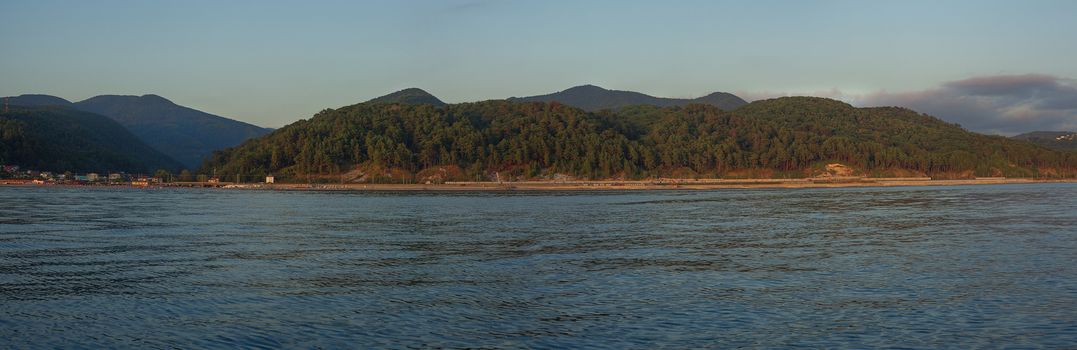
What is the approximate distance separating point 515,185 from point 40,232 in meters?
148

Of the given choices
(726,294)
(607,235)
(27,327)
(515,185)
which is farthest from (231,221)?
(515,185)

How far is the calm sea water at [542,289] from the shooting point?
1788cm

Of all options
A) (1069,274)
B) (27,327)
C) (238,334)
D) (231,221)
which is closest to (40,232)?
(231,221)

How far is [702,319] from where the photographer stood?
63.9 feet

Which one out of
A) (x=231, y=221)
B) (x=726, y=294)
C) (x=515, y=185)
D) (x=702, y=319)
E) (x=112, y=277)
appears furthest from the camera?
(x=515, y=185)

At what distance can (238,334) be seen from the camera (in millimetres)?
18172

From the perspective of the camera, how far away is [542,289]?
976 inches

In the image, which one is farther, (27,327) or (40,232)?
(40,232)

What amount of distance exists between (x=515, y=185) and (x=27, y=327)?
173566 millimetres

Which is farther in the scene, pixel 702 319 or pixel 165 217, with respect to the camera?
pixel 165 217

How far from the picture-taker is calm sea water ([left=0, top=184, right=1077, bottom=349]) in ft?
58.6

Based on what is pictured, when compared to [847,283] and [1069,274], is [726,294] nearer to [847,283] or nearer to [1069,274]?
[847,283]

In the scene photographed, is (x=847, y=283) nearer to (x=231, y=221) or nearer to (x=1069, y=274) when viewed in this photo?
(x=1069, y=274)

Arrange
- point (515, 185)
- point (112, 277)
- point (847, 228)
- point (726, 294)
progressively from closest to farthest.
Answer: point (726, 294) < point (112, 277) < point (847, 228) < point (515, 185)
